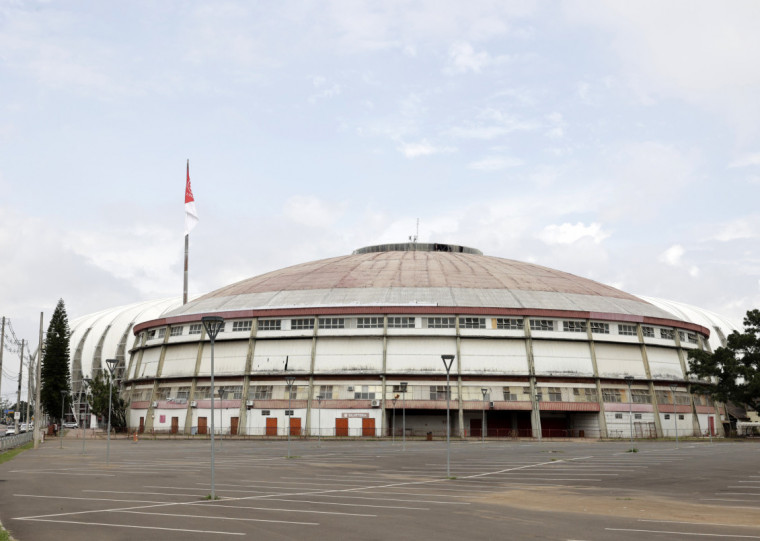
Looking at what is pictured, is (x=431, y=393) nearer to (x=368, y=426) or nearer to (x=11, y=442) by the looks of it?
(x=368, y=426)

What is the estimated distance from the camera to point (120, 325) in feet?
423

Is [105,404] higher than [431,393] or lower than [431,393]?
lower

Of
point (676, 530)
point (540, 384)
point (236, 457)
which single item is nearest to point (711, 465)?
point (676, 530)

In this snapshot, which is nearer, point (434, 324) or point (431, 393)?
point (431, 393)

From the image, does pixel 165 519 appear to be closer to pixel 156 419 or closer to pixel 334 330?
pixel 334 330

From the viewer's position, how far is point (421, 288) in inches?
3172

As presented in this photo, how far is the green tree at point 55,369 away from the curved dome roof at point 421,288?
1205 inches

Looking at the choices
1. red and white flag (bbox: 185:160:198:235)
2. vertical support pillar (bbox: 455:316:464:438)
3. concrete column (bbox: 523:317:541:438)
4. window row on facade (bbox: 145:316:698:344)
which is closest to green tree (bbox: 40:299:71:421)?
red and white flag (bbox: 185:160:198:235)

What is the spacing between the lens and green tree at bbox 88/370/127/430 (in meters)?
87.6

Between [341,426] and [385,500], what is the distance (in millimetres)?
50517

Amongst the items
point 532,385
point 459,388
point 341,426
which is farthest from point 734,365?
point 341,426

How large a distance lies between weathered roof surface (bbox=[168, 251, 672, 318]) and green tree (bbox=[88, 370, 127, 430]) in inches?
513

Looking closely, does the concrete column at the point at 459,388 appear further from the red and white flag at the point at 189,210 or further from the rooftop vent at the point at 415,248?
the red and white flag at the point at 189,210

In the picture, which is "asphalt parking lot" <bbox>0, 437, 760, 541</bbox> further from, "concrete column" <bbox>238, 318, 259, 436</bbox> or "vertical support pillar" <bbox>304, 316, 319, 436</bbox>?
"concrete column" <bbox>238, 318, 259, 436</bbox>
